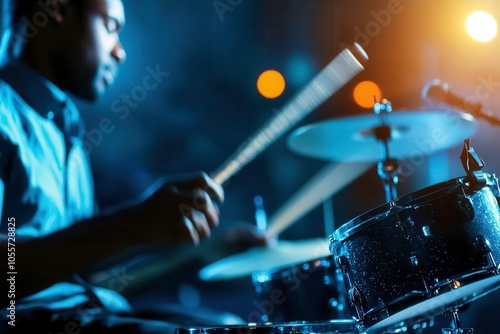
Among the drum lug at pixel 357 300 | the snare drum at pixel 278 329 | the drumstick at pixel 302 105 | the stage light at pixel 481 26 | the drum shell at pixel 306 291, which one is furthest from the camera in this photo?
the stage light at pixel 481 26

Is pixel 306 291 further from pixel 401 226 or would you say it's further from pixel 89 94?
pixel 89 94

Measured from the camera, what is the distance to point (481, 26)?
2.89 meters

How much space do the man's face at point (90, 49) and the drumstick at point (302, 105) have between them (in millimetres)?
602

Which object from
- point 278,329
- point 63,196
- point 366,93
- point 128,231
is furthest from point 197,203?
point 366,93

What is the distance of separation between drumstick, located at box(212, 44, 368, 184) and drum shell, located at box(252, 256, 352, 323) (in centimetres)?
41

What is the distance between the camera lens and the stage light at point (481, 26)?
9.42 feet

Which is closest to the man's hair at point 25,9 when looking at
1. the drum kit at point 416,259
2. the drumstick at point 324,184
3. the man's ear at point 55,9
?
the man's ear at point 55,9

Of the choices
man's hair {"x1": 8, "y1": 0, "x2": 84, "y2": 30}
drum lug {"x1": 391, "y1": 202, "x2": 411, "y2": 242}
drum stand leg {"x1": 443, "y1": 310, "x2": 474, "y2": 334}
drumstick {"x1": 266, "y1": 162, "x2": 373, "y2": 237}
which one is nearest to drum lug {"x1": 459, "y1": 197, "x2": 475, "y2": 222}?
drum lug {"x1": 391, "y1": 202, "x2": 411, "y2": 242}

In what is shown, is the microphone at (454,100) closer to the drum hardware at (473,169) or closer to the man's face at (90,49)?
the drum hardware at (473,169)

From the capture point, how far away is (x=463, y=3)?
10.1 ft

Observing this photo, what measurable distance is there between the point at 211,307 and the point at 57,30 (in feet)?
6.48

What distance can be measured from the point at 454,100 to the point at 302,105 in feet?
1.75

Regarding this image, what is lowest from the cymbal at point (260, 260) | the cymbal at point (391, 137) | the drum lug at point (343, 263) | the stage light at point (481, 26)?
the drum lug at point (343, 263)

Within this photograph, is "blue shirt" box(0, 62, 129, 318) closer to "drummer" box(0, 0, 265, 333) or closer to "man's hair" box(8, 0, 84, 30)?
"drummer" box(0, 0, 265, 333)
